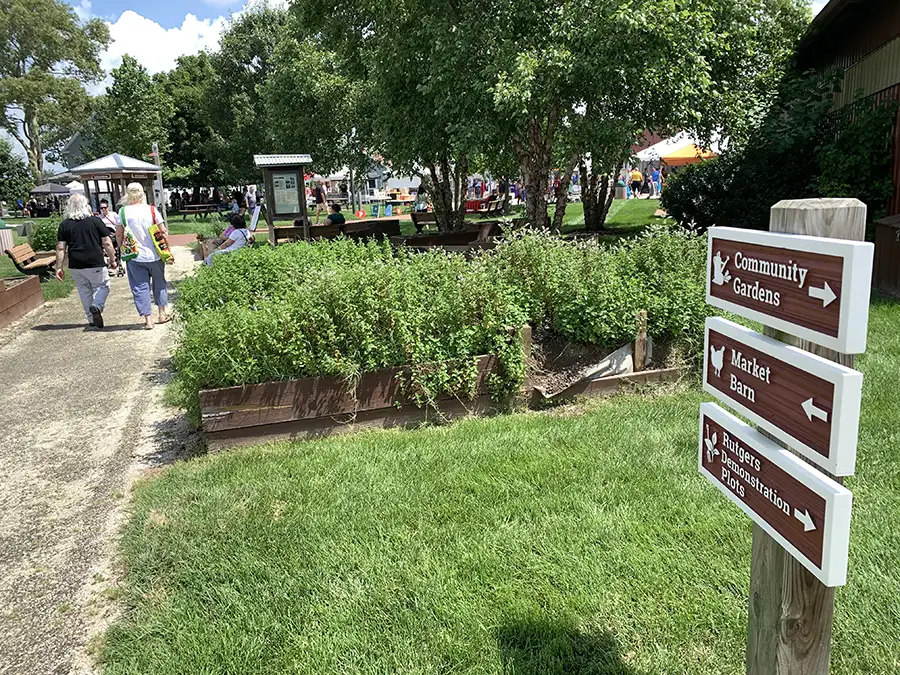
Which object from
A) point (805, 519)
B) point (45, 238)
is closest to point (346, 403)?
point (805, 519)

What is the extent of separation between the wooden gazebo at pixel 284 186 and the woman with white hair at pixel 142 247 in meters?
4.10

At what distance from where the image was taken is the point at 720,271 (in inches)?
75.3


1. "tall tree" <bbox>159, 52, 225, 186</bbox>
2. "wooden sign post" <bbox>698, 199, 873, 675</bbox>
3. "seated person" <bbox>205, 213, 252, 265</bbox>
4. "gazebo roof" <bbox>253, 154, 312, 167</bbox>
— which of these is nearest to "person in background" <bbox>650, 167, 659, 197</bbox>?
"tall tree" <bbox>159, 52, 225, 186</bbox>

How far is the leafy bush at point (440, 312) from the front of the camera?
4.52m

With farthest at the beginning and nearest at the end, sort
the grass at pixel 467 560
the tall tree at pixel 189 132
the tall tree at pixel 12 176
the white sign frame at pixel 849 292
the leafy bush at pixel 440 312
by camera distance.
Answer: the tall tree at pixel 12 176 → the tall tree at pixel 189 132 → the leafy bush at pixel 440 312 → the grass at pixel 467 560 → the white sign frame at pixel 849 292

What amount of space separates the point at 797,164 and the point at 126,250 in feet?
37.4

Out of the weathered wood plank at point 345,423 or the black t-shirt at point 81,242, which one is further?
the black t-shirt at point 81,242

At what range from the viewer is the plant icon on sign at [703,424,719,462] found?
1.97 metres

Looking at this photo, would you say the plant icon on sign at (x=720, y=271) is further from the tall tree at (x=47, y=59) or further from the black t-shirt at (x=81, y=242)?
the tall tree at (x=47, y=59)

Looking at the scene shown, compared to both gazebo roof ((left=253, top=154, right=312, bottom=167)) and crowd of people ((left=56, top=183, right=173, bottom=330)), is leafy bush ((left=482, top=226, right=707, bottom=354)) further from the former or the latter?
gazebo roof ((left=253, top=154, right=312, bottom=167))

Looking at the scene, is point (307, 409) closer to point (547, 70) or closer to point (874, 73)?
point (547, 70)

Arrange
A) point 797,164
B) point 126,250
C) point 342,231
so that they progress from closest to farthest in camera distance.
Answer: point 126,250 < point 797,164 < point 342,231

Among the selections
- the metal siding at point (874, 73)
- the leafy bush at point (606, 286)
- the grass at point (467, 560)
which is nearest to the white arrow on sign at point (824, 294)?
the grass at point (467, 560)

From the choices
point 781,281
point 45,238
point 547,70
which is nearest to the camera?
point 781,281
